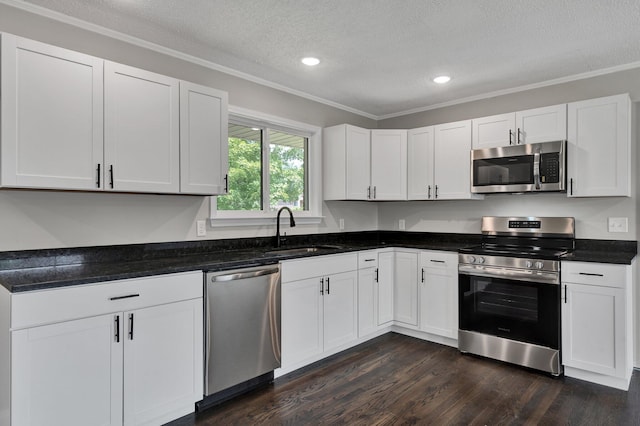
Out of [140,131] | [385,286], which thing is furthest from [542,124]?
[140,131]

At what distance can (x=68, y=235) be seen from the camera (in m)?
2.42

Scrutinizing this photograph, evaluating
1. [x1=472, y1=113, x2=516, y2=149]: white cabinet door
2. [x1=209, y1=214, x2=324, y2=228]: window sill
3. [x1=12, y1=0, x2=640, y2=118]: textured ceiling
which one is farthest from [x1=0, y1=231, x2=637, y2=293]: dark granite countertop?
[x1=12, y1=0, x2=640, y2=118]: textured ceiling

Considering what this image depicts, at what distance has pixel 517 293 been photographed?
3.14 metres

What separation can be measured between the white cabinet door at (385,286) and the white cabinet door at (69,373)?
2463 millimetres

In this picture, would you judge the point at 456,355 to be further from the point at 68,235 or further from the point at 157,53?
the point at 157,53

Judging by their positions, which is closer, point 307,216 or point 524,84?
point 524,84

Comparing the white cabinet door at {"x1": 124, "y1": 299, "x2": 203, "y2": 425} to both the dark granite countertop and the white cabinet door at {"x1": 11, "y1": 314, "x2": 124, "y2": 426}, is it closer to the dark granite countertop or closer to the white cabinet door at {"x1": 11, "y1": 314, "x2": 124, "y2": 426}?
the white cabinet door at {"x1": 11, "y1": 314, "x2": 124, "y2": 426}

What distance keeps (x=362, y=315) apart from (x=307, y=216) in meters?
1.13

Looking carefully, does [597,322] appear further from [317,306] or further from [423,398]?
[317,306]

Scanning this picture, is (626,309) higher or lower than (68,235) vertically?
lower

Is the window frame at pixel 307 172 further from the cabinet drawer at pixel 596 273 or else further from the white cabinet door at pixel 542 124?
the cabinet drawer at pixel 596 273

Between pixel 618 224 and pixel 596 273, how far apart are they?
2.29 feet

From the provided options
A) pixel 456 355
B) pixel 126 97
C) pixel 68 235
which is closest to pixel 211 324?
pixel 68 235

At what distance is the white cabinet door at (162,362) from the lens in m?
2.11
